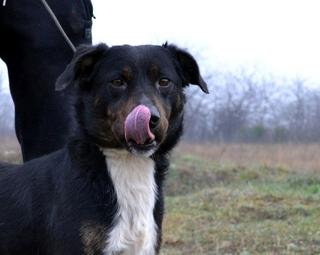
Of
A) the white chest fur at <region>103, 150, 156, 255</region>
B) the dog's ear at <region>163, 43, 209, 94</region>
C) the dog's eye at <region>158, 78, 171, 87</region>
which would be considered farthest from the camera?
the dog's ear at <region>163, 43, 209, 94</region>

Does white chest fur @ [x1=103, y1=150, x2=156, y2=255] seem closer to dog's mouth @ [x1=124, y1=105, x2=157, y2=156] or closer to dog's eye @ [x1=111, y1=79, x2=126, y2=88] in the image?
dog's mouth @ [x1=124, y1=105, x2=157, y2=156]

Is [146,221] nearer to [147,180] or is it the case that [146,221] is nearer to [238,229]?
[147,180]

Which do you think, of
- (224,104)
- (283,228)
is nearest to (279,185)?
(283,228)

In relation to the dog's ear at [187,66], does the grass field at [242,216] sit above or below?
below

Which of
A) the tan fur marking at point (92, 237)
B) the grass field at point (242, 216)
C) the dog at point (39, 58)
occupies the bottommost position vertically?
the grass field at point (242, 216)

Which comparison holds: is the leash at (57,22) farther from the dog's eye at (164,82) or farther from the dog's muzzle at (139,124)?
the dog's muzzle at (139,124)

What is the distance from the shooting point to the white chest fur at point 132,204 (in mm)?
4020

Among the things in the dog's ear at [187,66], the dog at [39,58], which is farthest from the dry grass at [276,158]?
the dog's ear at [187,66]

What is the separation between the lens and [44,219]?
414 cm

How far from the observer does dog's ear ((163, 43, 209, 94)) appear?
4.50 metres

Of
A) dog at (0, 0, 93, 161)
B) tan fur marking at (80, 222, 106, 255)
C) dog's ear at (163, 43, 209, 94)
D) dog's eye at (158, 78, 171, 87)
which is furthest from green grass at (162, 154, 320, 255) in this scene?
tan fur marking at (80, 222, 106, 255)

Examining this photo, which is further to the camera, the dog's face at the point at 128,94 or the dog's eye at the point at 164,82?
the dog's eye at the point at 164,82

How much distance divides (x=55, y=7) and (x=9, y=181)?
4.51 feet

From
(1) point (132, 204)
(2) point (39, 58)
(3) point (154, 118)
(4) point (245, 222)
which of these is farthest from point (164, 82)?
(4) point (245, 222)
